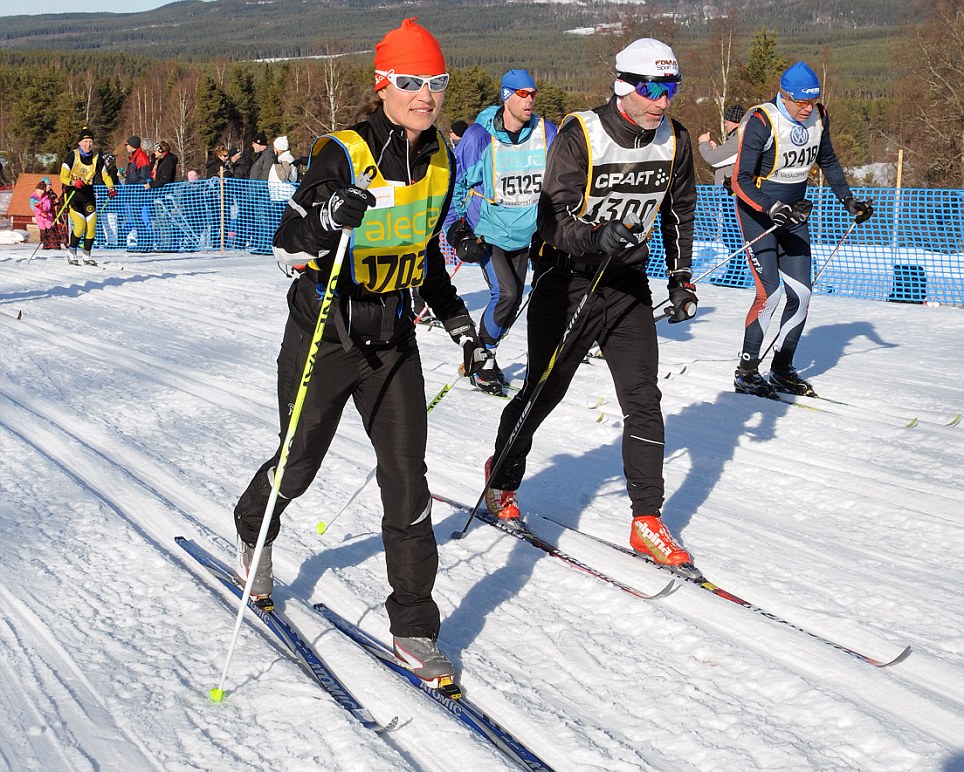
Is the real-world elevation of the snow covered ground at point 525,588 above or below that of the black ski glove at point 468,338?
below

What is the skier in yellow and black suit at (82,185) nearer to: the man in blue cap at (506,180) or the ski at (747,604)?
the man in blue cap at (506,180)

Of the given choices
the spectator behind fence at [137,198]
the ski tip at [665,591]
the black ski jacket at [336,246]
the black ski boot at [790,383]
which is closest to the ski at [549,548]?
the ski tip at [665,591]

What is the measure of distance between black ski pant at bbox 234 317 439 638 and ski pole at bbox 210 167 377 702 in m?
0.06

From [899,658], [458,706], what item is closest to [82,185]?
[458,706]

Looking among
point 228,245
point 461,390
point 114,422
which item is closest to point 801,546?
point 461,390

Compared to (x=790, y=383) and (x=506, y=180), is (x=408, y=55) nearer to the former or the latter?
(x=506, y=180)

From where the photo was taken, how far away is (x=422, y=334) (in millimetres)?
9875

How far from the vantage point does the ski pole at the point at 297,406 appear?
3.17m

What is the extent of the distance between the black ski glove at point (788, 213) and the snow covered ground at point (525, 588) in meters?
1.26

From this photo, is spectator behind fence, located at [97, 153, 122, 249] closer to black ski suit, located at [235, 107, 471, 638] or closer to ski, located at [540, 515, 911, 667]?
ski, located at [540, 515, 911, 667]

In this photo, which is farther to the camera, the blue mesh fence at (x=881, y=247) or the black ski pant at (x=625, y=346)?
the blue mesh fence at (x=881, y=247)

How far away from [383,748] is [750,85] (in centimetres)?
4708

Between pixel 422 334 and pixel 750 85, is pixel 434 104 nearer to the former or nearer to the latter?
pixel 422 334

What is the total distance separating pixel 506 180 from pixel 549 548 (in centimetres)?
340
